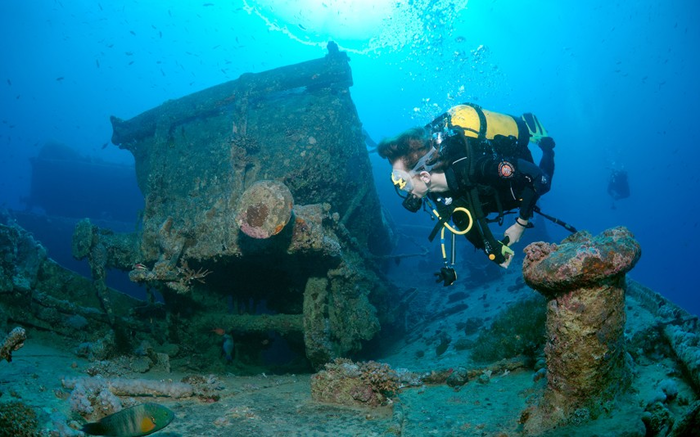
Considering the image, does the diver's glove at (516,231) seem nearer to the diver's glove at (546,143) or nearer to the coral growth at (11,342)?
the diver's glove at (546,143)

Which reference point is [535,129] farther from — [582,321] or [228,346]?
[228,346]

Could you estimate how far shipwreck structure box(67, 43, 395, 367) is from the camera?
17.1ft

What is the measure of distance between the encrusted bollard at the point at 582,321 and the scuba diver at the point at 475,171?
3.11 feet

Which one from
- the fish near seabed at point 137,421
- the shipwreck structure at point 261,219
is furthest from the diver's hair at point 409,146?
the fish near seabed at point 137,421

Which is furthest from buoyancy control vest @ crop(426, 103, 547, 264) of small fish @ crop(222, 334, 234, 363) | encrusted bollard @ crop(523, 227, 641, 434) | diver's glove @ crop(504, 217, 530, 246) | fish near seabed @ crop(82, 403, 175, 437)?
small fish @ crop(222, 334, 234, 363)

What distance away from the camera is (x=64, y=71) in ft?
434

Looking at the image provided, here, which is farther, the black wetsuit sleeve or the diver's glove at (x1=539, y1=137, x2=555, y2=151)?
the diver's glove at (x1=539, y1=137, x2=555, y2=151)

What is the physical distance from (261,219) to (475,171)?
2660 millimetres

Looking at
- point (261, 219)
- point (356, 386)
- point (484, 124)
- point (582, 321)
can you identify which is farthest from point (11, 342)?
point (484, 124)

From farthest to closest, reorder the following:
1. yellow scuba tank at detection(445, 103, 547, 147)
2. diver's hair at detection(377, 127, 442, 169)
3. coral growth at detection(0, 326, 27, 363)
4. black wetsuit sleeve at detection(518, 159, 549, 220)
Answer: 1. diver's hair at detection(377, 127, 442, 169)
2. yellow scuba tank at detection(445, 103, 547, 147)
3. black wetsuit sleeve at detection(518, 159, 549, 220)
4. coral growth at detection(0, 326, 27, 363)

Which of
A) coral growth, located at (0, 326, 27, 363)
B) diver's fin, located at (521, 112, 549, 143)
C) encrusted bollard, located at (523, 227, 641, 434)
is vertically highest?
diver's fin, located at (521, 112, 549, 143)

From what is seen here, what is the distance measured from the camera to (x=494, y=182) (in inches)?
131

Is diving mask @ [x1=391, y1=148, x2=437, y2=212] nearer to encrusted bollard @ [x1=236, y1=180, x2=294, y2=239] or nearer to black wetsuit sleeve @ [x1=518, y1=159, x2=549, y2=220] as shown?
black wetsuit sleeve @ [x1=518, y1=159, x2=549, y2=220]

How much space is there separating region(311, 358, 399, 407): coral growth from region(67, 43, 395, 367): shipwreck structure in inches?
75.0
